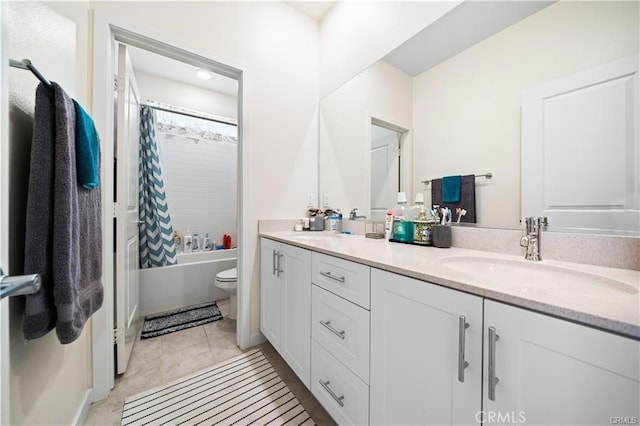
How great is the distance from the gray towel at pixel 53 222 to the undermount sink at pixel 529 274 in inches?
46.8

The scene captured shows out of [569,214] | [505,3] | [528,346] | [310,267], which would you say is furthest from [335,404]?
[505,3]

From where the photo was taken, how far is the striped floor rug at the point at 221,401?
111 cm

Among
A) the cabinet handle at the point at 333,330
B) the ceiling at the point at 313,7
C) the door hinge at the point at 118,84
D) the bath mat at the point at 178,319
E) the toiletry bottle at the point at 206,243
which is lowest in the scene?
the bath mat at the point at 178,319

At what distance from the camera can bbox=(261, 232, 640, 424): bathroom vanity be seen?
0.41m

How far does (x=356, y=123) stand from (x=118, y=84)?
58.3 inches

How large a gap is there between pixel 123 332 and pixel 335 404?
1.30m

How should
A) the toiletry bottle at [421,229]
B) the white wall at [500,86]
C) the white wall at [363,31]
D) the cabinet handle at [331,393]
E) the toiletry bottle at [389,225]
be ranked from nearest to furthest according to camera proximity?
the white wall at [500,86], the cabinet handle at [331,393], the toiletry bottle at [421,229], the white wall at [363,31], the toiletry bottle at [389,225]

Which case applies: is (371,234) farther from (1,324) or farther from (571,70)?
(1,324)

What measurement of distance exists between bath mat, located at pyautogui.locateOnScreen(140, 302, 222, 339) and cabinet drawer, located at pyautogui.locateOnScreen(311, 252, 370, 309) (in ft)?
5.11

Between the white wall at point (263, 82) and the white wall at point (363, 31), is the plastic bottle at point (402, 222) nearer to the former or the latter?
the white wall at point (263, 82)

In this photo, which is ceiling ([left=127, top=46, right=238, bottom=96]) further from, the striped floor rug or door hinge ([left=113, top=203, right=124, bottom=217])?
the striped floor rug

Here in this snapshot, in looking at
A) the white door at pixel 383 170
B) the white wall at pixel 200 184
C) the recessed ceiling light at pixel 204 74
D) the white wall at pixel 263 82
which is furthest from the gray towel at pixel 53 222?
the recessed ceiling light at pixel 204 74

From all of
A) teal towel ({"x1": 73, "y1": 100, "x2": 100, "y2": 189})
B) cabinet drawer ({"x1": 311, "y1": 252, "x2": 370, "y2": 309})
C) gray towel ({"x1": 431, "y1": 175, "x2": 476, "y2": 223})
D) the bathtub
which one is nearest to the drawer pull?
cabinet drawer ({"x1": 311, "y1": 252, "x2": 370, "y2": 309})

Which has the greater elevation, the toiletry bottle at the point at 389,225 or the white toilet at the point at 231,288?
the toiletry bottle at the point at 389,225
